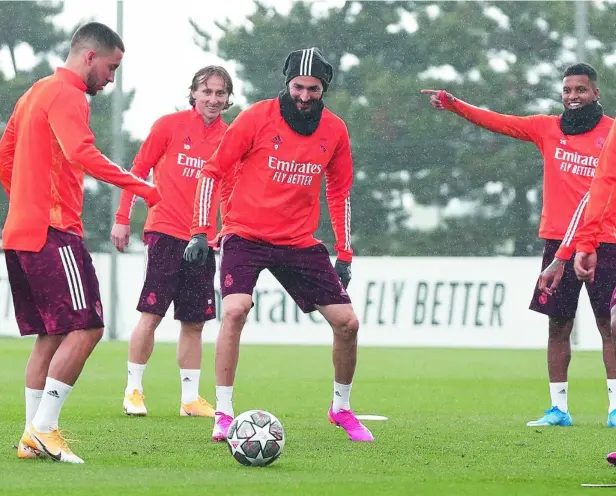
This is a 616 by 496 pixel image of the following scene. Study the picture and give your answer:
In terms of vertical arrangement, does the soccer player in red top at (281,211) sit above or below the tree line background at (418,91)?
below

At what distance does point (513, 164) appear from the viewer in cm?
2264

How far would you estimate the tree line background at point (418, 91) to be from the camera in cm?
2261

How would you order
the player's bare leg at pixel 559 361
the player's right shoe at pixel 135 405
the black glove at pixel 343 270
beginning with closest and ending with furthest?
the black glove at pixel 343 270 → the player's bare leg at pixel 559 361 → the player's right shoe at pixel 135 405

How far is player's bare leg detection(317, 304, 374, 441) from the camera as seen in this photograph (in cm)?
789

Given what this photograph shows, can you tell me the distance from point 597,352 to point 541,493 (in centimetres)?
1382

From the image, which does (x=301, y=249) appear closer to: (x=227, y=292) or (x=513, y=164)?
(x=227, y=292)

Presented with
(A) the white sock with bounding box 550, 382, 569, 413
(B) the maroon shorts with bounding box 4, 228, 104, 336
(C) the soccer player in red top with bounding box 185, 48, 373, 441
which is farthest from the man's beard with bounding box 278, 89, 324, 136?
(A) the white sock with bounding box 550, 382, 569, 413

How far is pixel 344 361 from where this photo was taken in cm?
812

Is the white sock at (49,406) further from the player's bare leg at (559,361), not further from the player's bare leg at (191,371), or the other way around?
the player's bare leg at (559,361)

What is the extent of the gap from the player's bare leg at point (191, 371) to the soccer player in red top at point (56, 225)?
2.71 meters

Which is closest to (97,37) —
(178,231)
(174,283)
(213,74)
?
(213,74)

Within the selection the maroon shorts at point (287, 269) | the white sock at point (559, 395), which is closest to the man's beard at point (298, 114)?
the maroon shorts at point (287, 269)

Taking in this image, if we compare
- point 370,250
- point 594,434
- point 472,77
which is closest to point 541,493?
point 594,434

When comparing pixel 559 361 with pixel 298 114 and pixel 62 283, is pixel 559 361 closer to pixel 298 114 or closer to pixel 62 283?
pixel 298 114
